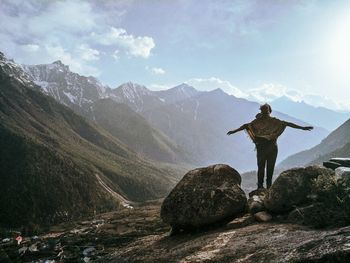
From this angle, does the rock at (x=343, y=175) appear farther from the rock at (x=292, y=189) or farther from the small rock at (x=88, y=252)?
the small rock at (x=88, y=252)

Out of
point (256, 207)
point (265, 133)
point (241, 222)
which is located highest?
point (265, 133)

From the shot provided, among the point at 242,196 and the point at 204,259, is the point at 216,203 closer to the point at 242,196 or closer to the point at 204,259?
the point at 242,196

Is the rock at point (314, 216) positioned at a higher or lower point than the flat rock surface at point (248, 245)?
higher

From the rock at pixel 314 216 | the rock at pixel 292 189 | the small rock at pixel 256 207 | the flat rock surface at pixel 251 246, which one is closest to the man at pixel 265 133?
the small rock at pixel 256 207

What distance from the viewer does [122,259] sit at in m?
15.3

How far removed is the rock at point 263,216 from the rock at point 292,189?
286 millimetres

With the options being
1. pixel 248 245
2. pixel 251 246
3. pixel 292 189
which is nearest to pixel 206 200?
pixel 292 189

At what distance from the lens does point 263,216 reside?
15.4m

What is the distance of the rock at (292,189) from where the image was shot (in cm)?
1523

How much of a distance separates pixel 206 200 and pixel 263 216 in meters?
2.33

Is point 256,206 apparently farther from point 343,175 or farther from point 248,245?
point 248,245

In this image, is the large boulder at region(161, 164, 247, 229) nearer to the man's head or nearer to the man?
the man

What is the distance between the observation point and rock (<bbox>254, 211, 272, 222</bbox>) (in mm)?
15242

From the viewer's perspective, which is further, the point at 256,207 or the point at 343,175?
the point at 256,207
